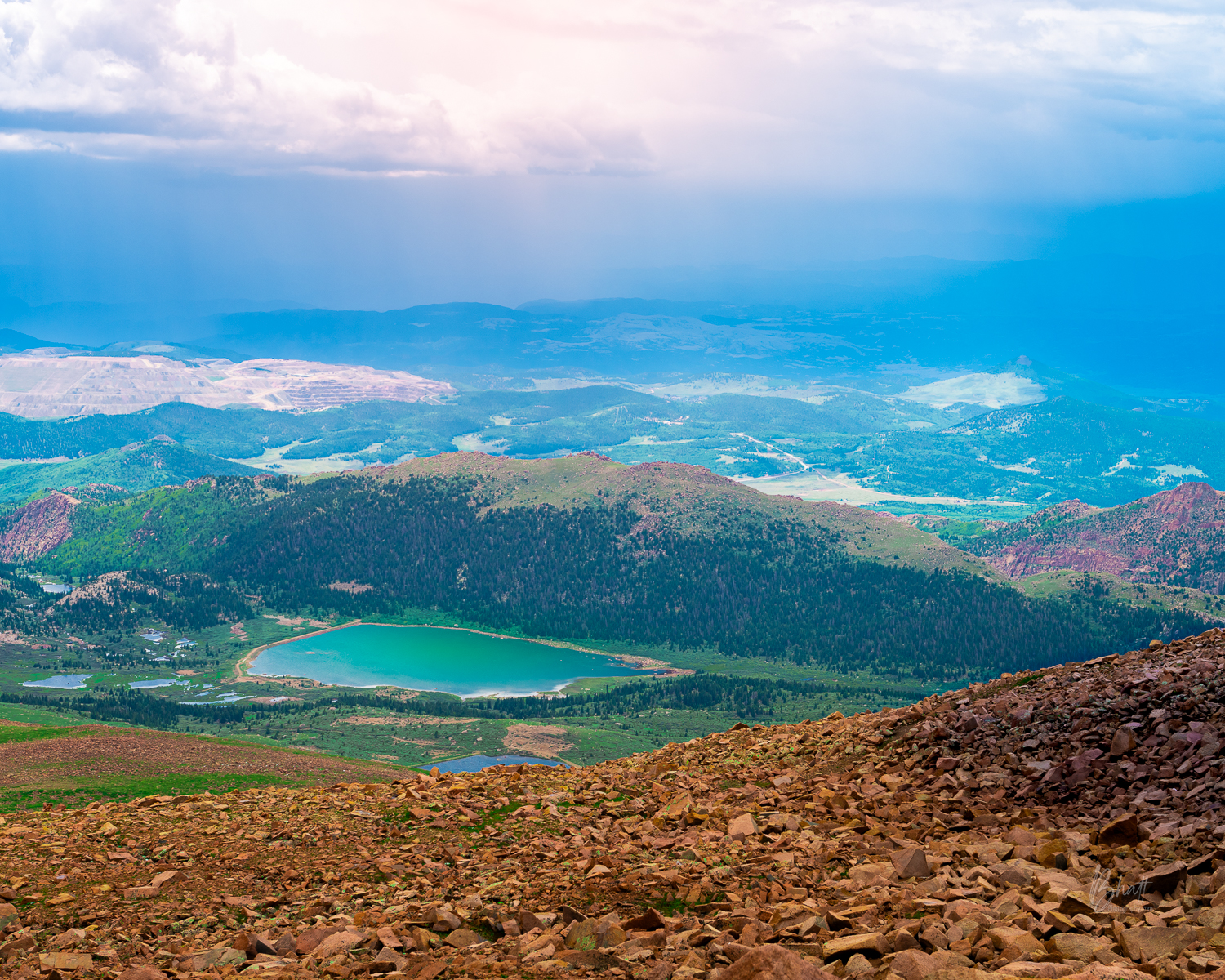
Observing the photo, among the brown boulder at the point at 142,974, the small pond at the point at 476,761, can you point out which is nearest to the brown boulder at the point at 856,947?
the brown boulder at the point at 142,974

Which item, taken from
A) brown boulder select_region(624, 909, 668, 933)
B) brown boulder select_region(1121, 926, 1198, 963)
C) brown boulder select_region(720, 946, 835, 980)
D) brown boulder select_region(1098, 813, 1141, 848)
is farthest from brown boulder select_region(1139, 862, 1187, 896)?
brown boulder select_region(624, 909, 668, 933)

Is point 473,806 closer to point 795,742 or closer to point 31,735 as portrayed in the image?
point 795,742

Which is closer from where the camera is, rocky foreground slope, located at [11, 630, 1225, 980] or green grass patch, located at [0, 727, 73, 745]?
rocky foreground slope, located at [11, 630, 1225, 980]

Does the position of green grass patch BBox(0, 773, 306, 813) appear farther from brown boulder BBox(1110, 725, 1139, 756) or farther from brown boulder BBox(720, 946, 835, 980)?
brown boulder BBox(1110, 725, 1139, 756)

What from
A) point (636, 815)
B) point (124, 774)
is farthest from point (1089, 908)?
point (124, 774)

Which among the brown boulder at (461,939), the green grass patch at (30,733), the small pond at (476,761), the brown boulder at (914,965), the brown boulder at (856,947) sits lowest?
the small pond at (476,761)
